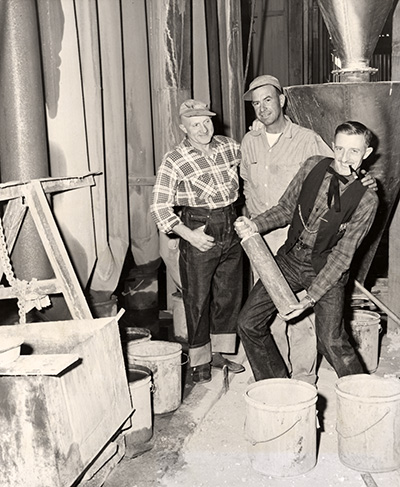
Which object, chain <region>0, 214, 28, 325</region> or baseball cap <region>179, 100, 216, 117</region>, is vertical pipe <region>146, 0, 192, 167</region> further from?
chain <region>0, 214, 28, 325</region>

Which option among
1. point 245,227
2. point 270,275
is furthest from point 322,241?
point 245,227

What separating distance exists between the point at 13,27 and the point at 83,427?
97.6 inches

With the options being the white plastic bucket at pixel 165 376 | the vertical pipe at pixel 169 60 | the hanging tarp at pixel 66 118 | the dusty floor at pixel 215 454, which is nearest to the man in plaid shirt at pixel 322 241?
the dusty floor at pixel 215 454

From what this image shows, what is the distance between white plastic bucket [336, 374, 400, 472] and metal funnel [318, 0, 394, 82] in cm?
259

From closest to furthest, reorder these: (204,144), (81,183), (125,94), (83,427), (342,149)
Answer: (83,427) → (342,149) → (81,183) → (204,144) → (125,94)

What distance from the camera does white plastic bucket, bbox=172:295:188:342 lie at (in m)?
6.16

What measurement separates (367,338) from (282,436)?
5.92ft

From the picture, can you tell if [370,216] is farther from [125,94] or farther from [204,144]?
[125,94]

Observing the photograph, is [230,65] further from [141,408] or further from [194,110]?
[141,408]

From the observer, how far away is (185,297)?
5172mm

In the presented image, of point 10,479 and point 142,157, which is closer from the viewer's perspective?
point 10,479

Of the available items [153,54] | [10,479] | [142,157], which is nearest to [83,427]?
[10,479]

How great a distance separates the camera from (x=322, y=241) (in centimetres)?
426

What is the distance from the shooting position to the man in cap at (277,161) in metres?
4.89
